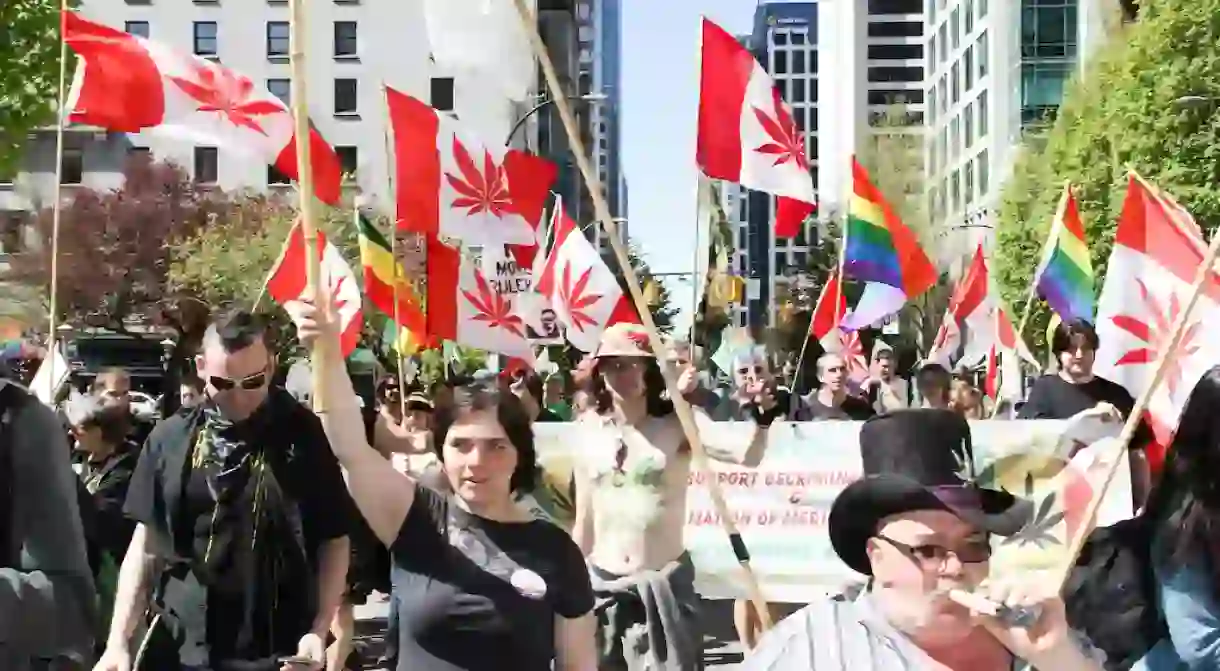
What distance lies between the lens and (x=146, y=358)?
54.2 metres

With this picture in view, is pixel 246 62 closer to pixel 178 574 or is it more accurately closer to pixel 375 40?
pixel 375 40

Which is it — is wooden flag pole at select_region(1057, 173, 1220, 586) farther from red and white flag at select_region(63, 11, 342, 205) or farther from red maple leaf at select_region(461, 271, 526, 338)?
red maple leaf at select_region(461, 271, 526, 338)

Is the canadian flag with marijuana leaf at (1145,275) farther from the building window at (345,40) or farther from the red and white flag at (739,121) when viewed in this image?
the building window at (345,40)

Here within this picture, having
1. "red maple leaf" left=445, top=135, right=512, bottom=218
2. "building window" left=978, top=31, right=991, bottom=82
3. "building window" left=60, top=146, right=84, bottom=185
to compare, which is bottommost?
"red maple leaf" left=445, top=135, right=512, bottom=218

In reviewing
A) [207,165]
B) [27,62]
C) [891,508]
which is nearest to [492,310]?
[891,508]

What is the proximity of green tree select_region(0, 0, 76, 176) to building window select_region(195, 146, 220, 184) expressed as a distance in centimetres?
3734

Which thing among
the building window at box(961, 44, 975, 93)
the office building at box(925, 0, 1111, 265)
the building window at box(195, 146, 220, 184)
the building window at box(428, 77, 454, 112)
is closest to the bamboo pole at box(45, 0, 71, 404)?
the building window at box(428, 77, 454, 112)

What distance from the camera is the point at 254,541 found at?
14.0ft

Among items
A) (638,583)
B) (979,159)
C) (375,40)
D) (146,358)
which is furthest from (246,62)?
(638,583)

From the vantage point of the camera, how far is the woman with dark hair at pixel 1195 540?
3.58 meters

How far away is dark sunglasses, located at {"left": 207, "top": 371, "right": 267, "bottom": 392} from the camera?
14.2ft

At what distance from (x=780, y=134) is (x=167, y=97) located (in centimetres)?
309

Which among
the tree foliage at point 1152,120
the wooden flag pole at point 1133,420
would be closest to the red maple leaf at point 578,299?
the wooden flag pole at point 1133,420

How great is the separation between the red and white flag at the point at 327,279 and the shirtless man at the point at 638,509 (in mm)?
2577
